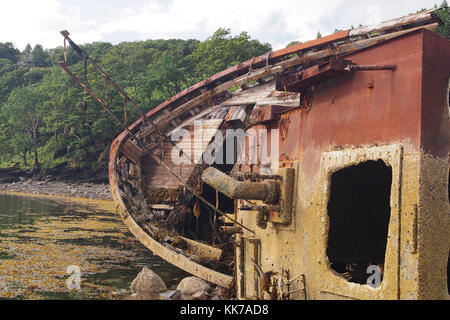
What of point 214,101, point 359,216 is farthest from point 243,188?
point 214,101

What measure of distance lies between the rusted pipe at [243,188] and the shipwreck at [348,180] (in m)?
0.01

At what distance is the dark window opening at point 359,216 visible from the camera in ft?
16.6

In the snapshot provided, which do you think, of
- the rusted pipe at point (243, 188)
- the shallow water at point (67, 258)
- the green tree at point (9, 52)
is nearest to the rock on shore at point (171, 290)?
the shallow water at point (67, 258)

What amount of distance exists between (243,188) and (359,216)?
1.54 m

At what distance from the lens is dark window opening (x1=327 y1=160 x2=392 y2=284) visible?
199 inches

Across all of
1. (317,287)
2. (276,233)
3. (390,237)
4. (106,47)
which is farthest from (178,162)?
(106,47)

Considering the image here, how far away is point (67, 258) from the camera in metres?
10.5

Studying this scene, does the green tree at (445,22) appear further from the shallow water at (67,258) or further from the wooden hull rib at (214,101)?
the shallow water at (67,258)

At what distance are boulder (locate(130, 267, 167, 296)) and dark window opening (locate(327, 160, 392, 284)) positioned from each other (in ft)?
13.1

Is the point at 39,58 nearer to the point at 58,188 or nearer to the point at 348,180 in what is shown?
the point at 58,188

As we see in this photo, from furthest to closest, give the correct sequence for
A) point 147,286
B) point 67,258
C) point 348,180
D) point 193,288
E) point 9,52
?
point 9,52 < point 67,258 < point 193,288 < point 147,286 < point 348,180

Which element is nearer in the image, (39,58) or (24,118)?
(24,118)

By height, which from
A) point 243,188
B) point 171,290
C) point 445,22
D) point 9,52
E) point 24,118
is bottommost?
point 171,290

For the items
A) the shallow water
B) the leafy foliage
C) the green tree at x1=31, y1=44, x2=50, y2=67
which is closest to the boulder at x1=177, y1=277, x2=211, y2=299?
the shallow water
